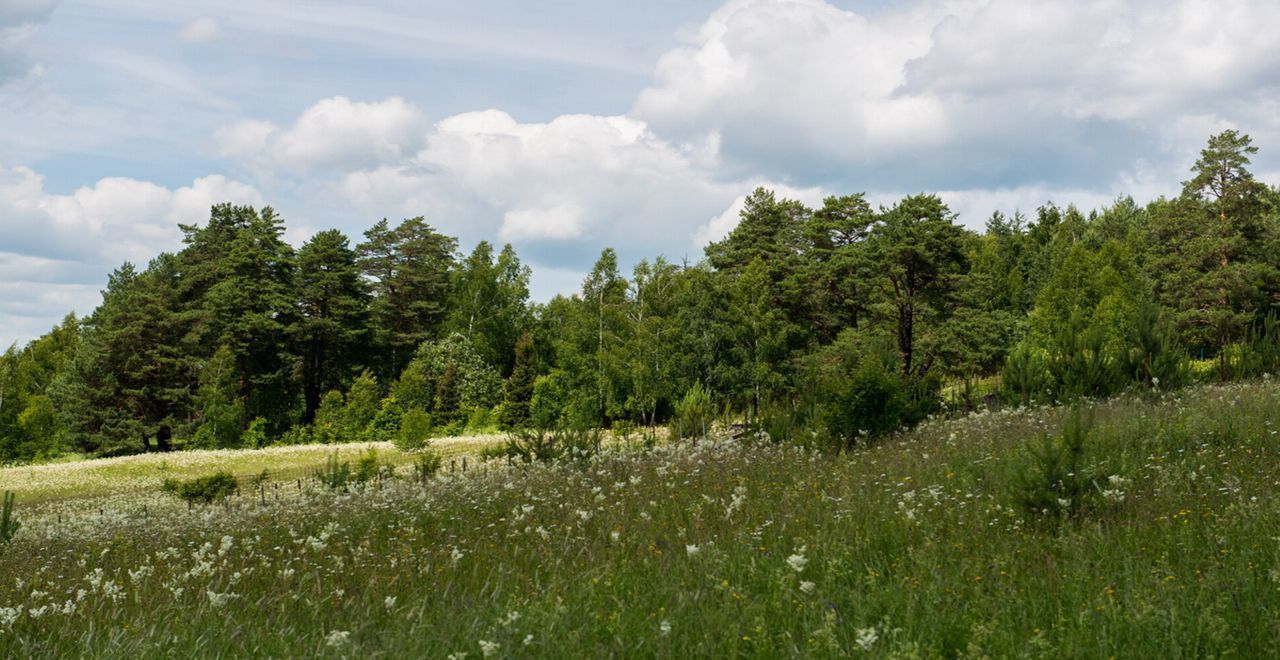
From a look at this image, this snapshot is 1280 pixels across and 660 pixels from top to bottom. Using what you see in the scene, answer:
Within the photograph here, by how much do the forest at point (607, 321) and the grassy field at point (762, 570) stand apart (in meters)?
14.3

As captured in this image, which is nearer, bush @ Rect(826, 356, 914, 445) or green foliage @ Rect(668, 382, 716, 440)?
bush @ Rect(826, 356, 914, 445)

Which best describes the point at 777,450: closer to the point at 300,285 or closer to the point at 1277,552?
the point at 1277,552

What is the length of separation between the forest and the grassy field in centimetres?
1433

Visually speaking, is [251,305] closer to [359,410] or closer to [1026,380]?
[359,410]

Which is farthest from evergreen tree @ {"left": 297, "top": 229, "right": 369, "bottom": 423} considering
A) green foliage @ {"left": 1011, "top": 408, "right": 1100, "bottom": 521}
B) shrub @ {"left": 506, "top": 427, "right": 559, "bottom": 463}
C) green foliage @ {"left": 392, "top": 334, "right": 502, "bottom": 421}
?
green foliage @ {"left": 1011, "top": 408, "right": 1100, "bottom": 521}

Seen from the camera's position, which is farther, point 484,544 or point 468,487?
point 468,487

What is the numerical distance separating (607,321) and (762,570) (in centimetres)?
4488

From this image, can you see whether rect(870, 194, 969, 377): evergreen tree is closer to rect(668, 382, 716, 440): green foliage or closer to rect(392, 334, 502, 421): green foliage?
rect(668, 382, 716, 440): green foliage

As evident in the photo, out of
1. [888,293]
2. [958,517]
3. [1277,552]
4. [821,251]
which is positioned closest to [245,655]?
[958,517]

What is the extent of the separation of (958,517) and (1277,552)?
203 cm

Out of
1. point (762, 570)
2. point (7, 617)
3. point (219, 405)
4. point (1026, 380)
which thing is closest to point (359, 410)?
point (219, 405)

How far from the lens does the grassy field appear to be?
4.02 metres

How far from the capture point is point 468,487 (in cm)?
1145

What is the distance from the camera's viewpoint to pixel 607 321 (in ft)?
164
